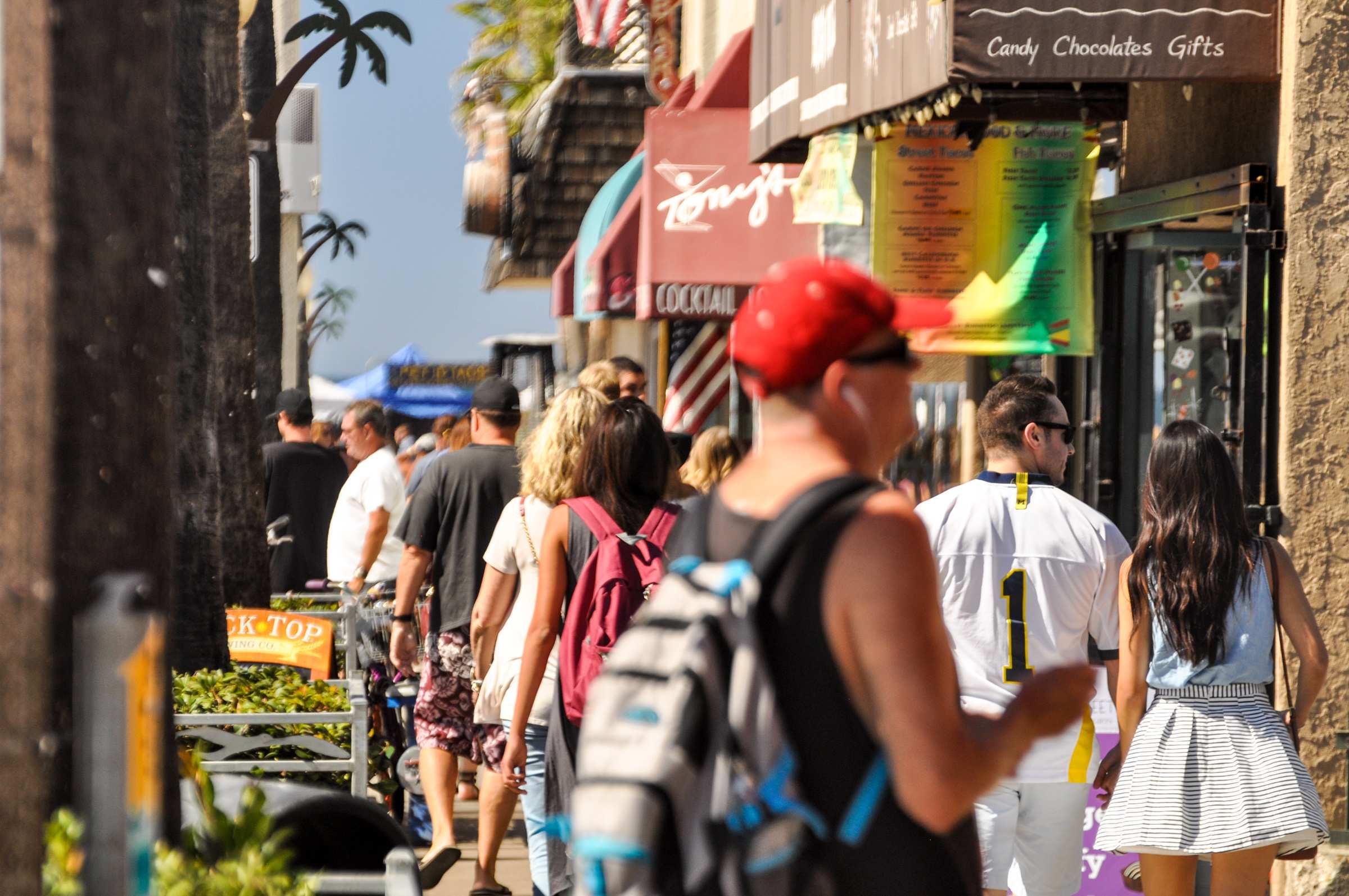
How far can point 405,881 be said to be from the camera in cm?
377

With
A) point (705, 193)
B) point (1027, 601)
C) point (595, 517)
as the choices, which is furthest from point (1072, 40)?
point (705, 193)

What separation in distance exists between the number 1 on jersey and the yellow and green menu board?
2925mm

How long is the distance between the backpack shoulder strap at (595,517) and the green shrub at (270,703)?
136cm

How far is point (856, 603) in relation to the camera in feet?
8.18

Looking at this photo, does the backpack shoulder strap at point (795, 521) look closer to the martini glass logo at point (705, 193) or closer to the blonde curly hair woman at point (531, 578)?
the blonde curly hair woman at point (531, 578)

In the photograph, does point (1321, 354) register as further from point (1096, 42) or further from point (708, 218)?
point (708, 218)

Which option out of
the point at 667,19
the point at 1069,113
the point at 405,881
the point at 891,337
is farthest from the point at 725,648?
the point at 667,19

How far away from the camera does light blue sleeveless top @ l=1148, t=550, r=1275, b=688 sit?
5.46 m

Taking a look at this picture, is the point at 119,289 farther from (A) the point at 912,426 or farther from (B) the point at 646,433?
(B) the point at 646,433

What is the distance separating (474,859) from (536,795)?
2.55 meters

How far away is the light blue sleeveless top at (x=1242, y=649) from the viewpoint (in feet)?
17.9

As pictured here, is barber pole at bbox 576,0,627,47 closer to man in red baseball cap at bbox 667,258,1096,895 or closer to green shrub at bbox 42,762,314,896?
green shrub at bbox 42,762,314,896

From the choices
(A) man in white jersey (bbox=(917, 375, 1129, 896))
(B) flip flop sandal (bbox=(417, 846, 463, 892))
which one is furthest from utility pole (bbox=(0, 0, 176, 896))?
(B) flip flop sandal (bbox=(417, 846, 463, 892))

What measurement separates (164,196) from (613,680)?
1.70 m
